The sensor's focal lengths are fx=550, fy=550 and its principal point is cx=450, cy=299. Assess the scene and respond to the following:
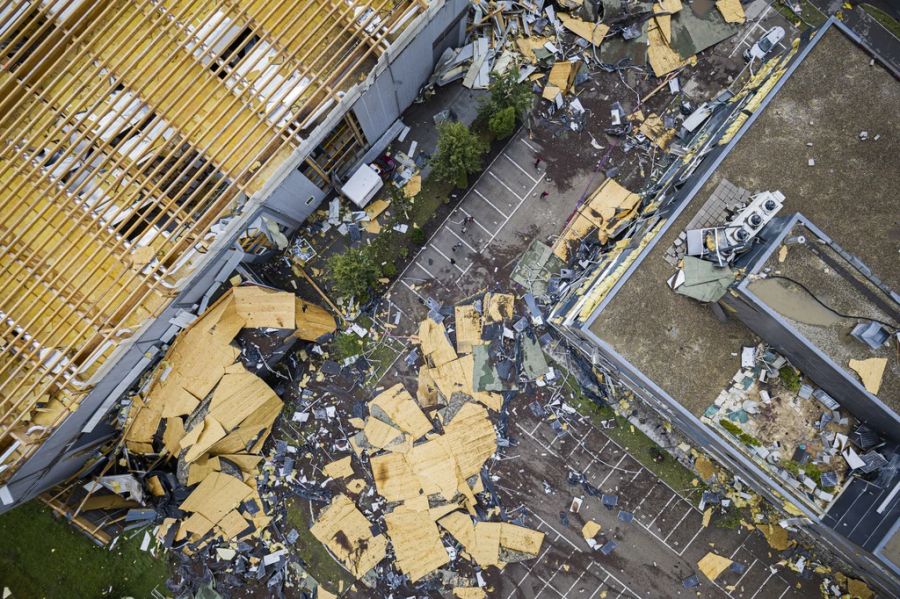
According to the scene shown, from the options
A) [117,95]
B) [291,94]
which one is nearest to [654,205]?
[291,94]

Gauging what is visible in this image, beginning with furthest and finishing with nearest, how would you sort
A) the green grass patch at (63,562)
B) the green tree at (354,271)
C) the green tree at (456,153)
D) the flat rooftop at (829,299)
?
the green grass patch at (63,562)
the green tree at (456,153)
the green tree at (354,271)
the flat rooftop at (829,299)

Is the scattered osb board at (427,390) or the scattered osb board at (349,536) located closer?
the scattered osb board at (349,536)

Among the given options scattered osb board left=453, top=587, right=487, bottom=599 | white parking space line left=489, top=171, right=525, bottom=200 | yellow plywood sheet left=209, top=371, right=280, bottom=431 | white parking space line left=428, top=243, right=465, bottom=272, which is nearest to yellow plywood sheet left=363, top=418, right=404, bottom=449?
yellow plywood sheet left=209, top=371, right=280, bottom=431

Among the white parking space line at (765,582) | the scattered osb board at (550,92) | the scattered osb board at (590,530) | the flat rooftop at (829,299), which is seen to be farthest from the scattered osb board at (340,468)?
the scattered osb board at (550,92)

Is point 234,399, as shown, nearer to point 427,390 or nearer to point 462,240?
point 427,390

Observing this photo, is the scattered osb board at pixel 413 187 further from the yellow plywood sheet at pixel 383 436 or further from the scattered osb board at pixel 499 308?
the yellow plywood sheet at pixel 383 436

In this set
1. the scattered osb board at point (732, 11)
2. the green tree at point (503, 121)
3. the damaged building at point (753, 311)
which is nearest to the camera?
the damaged building at point (753, 311)
